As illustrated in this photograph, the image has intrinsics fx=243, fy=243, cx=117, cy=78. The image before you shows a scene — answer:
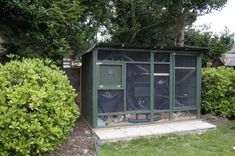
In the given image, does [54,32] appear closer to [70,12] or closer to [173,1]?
[70,12]

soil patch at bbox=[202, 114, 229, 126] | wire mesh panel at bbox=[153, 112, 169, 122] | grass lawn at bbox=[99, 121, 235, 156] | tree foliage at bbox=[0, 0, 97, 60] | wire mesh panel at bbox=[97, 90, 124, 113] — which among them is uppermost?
tree foliage at bbox=[0, 0, 97, 60]

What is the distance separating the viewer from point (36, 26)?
571 cm

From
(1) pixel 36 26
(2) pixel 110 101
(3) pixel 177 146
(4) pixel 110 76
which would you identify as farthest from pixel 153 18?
(3) pixel 177 146

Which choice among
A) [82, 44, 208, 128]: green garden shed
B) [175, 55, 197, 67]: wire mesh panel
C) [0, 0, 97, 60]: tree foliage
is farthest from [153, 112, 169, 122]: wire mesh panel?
[0, 0, 97, 60]: tree foliage

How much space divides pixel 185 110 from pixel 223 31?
6783 mm

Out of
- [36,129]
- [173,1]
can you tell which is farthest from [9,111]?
[173,1]

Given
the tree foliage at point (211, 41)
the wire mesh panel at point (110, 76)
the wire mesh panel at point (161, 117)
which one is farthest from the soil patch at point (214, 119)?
the tree foliage at point (211, 41)

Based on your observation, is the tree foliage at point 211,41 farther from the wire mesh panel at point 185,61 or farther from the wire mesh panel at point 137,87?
the wire mesh panel at point 137,87

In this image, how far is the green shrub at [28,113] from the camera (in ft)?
9.79

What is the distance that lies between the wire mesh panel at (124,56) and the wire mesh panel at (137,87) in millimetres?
180

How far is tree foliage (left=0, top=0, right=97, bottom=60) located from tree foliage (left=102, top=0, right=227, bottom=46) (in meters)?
2.90

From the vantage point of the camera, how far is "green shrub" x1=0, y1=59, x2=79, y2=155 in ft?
9.79

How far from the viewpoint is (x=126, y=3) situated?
27.9ft

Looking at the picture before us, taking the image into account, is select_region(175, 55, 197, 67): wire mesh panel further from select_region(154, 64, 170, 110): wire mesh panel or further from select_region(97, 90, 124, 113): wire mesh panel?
select_region(97, 90, 124, 113): wire mesh panel
